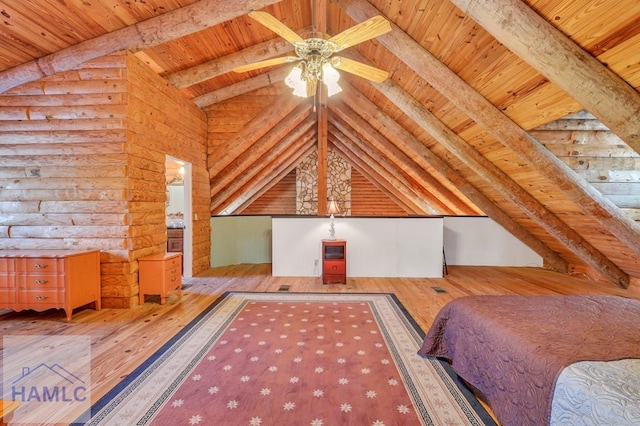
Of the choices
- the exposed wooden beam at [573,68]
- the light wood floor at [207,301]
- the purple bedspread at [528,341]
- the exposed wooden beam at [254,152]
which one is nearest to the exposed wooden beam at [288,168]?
the exposed wooden beam at [254,152]

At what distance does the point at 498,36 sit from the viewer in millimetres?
2131

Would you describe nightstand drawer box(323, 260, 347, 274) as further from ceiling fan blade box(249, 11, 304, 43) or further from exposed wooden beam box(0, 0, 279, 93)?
exposed wooden beam box(0, 0, 279, 93)

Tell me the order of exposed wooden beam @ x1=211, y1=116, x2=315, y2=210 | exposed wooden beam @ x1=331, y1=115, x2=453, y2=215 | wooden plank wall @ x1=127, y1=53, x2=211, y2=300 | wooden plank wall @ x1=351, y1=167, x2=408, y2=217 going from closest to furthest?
wooden plank wall @ x1=127, y1=53, x2=211, y2=300, exposed wooden beam @ x1=211, y1=116, x2=315, y2=210, exposed wooden beam @ x1=331, y1=115, x2=453, y2=215, wooden plank wall @ x1=351, y1=167, x2=408, y2=217

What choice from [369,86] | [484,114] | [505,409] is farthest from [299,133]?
[505,409]

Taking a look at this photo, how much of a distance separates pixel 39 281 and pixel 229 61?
11.0 ft

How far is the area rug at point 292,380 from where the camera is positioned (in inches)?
65.2

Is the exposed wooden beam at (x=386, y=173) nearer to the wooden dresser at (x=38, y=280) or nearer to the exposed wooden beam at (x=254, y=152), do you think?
the exposed wooden beam at (x=254, y=152)

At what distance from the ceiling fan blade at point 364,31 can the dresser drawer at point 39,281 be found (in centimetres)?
343

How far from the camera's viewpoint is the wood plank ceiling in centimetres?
199

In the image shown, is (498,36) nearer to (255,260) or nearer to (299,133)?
(299,133)

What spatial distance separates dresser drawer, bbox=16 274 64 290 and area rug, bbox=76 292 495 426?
4.53ft

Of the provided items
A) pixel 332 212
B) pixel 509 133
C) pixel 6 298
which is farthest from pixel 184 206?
pixel 509 133

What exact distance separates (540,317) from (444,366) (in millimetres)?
799

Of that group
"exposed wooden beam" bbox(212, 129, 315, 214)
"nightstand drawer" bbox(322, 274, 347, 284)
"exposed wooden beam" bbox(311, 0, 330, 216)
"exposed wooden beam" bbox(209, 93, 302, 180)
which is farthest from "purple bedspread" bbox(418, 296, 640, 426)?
"exposed wooden beam" bbox(212, 129, 315, 214)
